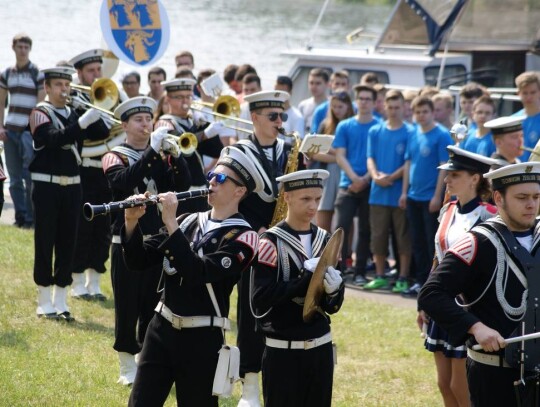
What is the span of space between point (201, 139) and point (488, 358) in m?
4.43

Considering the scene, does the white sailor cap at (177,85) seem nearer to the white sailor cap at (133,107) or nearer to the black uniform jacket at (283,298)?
the white sailor cap at (133,107)

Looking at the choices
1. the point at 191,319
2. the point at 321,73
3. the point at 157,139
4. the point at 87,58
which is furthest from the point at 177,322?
the point at 321,73

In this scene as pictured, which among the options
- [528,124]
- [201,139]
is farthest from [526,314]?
[528,124]

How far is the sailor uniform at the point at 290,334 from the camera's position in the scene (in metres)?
6.38

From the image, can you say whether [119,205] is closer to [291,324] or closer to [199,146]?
[291,324]

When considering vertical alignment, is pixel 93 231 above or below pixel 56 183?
below

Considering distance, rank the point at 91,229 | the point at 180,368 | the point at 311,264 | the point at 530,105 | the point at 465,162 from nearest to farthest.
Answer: the point at 180,368 → the point at 311,264 → the point at 465,162 → the point at 530,105 → the point at 91,229

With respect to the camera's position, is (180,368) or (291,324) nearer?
(180,368)

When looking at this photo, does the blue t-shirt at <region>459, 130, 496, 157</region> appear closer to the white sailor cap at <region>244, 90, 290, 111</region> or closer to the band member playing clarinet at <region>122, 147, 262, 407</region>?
the white sailor cap at <region>244, 90, 290, 111</region>

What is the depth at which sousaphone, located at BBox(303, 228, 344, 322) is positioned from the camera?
6.20m

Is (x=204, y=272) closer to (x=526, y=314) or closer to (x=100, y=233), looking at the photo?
(x=526, y=314)

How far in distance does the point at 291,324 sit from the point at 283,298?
0.70 feet

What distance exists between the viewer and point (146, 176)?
26.8 feet

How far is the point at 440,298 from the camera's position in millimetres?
5676
